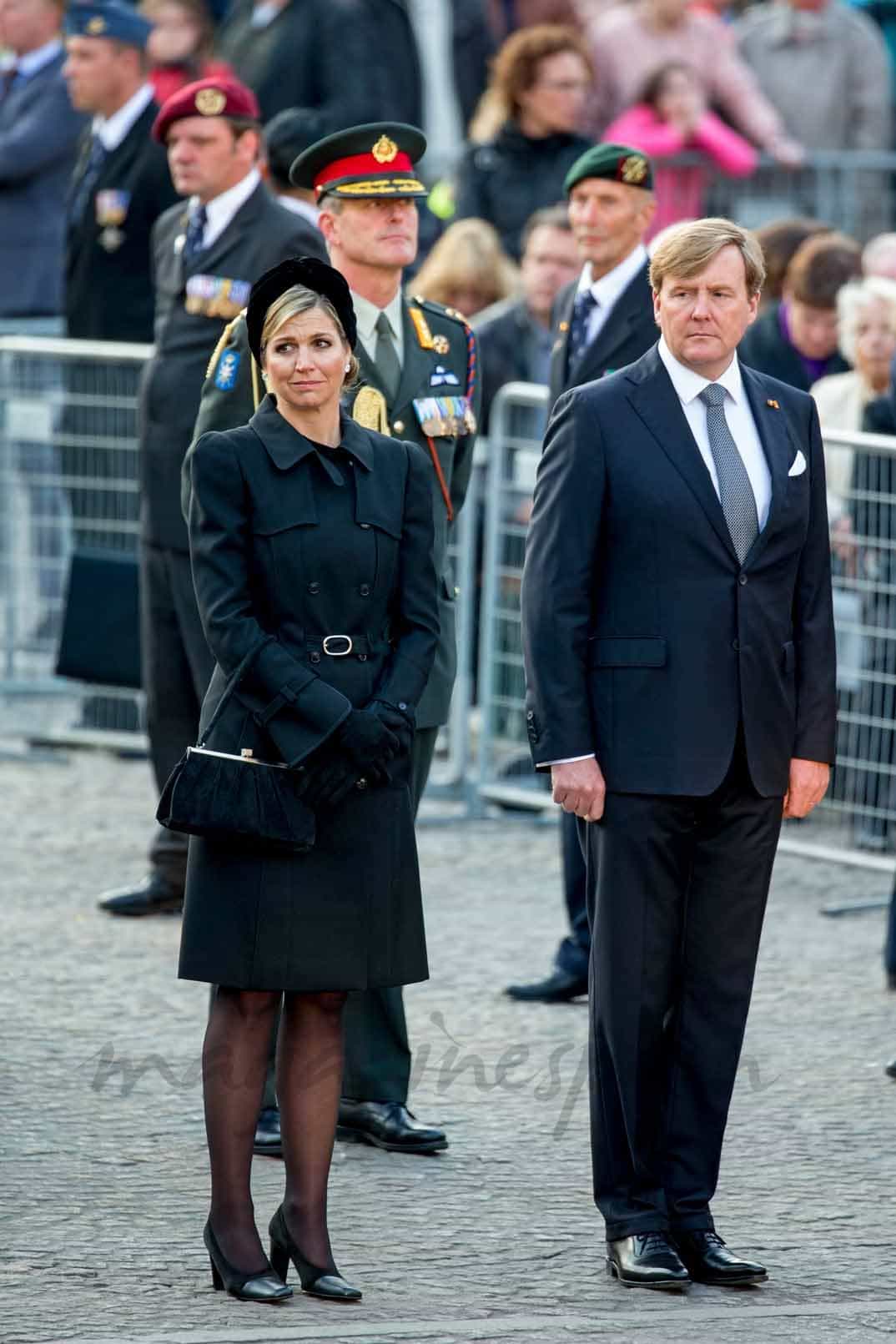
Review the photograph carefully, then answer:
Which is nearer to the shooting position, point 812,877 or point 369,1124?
point 369,1124

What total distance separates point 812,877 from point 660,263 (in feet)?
13.7

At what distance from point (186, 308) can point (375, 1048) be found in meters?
2.59

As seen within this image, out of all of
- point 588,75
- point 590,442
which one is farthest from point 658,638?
point 588,75

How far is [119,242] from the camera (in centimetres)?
1033

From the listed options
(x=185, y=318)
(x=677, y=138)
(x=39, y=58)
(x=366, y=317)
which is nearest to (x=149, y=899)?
(x=185, y=318)

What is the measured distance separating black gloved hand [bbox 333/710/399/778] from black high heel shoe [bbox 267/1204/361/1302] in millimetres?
871

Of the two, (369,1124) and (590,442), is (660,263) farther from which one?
(369,1124)

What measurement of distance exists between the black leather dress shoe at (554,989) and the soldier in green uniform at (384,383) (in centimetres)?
112

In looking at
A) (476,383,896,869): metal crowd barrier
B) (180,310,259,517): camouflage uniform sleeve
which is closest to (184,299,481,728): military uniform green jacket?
(180,310,259,517): camouflage uniform sleeve

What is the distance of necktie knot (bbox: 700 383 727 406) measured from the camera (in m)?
5.40

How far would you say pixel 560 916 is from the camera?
842cm

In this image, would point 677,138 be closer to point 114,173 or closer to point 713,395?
point 114,173

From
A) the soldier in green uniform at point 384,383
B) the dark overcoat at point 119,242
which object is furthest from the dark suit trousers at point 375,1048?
the dark overcoat at point 119,242

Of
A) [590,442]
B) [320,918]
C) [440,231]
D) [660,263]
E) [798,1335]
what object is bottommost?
[798,1335]
